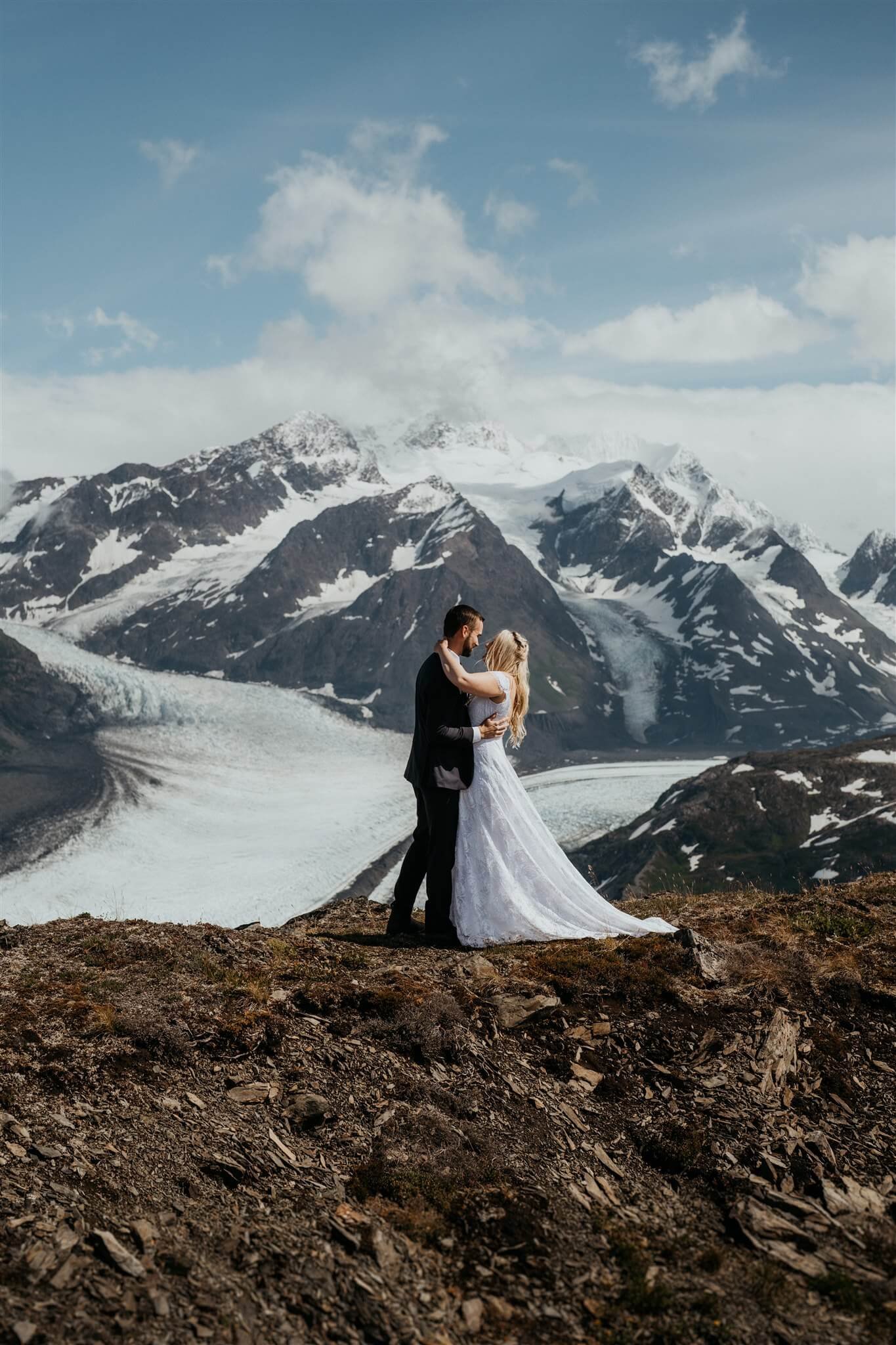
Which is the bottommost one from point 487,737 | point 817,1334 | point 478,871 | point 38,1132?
point 817,1334

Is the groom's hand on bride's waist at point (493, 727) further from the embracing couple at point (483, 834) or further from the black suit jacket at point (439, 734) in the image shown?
the black suit jacket at point (439, 734)

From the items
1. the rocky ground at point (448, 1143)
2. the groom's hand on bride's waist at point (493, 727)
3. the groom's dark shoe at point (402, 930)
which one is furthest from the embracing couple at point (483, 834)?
the rocky ground at point (448, 1143)

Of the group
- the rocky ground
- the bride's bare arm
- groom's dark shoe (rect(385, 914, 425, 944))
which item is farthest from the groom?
the rocky ground

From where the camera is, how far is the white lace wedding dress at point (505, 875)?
1705 centimetres

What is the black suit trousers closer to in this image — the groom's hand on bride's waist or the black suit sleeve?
the black suit sleeve

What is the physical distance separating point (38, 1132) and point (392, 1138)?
12.1 ft

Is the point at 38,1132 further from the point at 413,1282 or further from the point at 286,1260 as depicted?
the point at 413,1282

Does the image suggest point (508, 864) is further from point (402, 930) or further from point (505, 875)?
point (402, 930)

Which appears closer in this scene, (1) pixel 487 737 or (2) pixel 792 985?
(2) pixel 792 985

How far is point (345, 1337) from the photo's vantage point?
7.83 m

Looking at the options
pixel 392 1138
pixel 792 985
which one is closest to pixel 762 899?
pixel 792 985

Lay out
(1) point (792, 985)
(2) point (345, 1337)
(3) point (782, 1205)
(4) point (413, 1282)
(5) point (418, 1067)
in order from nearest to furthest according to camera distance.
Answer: (2) point (345, 1337), (4) point (413, 1282), (3) point (782, 1205), (5) point (418, 1067), (1) point (792, 985)

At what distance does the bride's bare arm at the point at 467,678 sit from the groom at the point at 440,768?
0.21 meters

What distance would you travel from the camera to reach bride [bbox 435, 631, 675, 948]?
1695 cm
